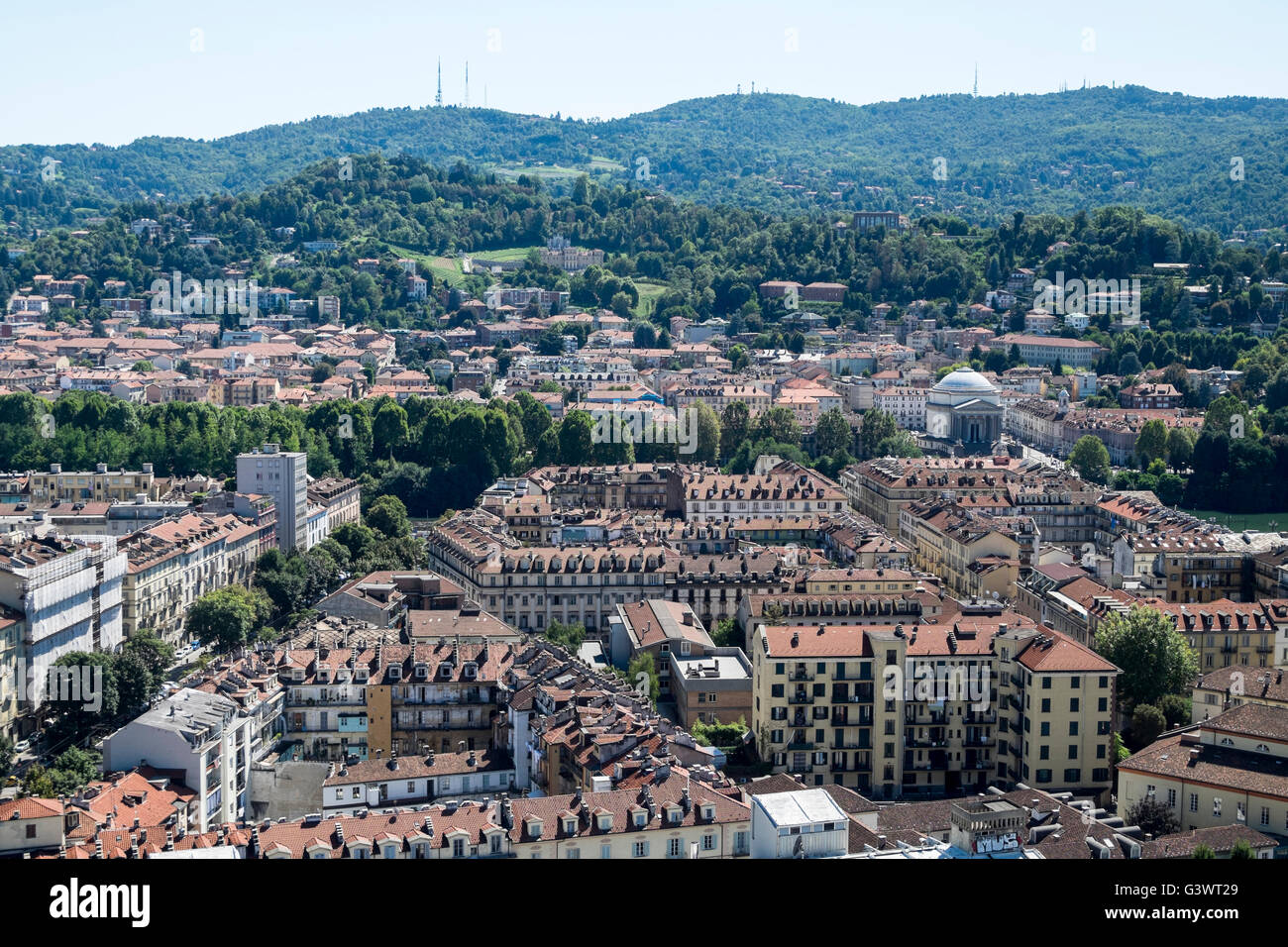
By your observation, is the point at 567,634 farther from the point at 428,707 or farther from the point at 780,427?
the point at 780,427

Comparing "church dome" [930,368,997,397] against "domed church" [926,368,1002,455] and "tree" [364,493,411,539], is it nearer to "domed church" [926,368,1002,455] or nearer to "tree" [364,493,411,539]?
"domed church" [926,368,1002,455]

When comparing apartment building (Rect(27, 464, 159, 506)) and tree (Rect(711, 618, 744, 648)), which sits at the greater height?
apartment building (Rect(27, 464, 159, 506))

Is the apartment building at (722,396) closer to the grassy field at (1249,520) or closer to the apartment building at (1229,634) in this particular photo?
the grassy field at (1249,520)

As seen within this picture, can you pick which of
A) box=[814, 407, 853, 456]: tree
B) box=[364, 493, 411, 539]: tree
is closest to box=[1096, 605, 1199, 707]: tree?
box=[364, 493, 411, 539]: tree

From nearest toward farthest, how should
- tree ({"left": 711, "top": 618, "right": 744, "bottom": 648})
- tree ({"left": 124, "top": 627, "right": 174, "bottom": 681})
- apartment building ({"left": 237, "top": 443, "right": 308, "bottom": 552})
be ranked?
tree ({"left": 124, "top": 627, "right": 174, "bottom": 681}), tree ({"left": 711, "top": 618, "right": 744, "bottom": 648}), apartment building ({"left": 237, "top": 443, "right": 308, "bottom": 552})

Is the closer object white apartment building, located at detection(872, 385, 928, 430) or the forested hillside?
white apartment building, located at detection(872, 385, 928, 430)

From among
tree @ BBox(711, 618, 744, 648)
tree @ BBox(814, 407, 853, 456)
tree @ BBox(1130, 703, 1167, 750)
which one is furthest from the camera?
tree @ BBox(814, 407, 853, 456)

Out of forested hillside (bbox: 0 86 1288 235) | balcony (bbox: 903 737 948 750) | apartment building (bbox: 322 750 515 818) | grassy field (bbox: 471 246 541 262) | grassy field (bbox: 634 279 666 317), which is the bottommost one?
balcony (bbox: 903 737 948 750)

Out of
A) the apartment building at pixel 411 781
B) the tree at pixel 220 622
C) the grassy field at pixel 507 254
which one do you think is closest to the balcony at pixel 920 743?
the apartment building at pixel 411 781
